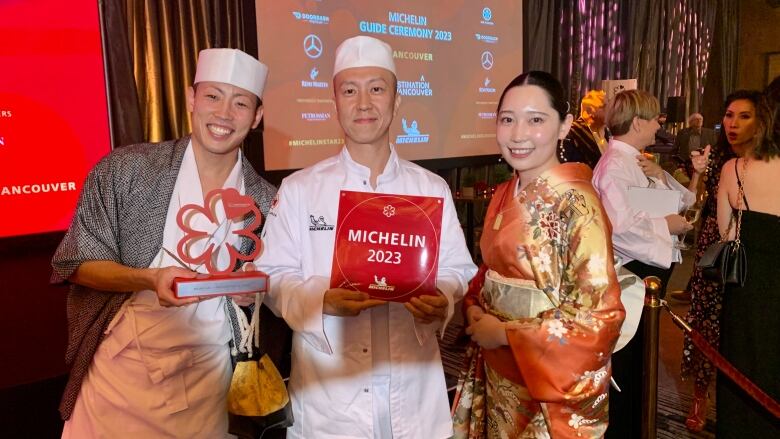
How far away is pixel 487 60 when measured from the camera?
16.7 feet

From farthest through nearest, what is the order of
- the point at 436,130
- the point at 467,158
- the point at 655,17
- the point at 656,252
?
1. the point at 655,17
2. the point at 467,158
3. the point at 436,130
4. the point at 656,252

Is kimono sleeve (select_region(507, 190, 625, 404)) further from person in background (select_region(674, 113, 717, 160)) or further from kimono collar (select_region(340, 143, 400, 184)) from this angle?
person in background (select_region(674, 113, 717, 160))

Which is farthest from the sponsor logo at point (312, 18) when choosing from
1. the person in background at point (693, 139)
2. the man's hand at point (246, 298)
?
the person in background at point (693, 139)

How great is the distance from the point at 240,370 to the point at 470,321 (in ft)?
2.02

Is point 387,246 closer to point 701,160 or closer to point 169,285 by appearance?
point 169,285

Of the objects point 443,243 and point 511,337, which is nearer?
point 511,337

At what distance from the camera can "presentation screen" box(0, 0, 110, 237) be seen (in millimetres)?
2523

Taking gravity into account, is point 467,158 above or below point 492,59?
Result: below

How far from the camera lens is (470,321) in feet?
4.82

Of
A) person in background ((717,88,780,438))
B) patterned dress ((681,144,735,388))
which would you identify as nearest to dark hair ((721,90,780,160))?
person in background ((717,88,780,438))

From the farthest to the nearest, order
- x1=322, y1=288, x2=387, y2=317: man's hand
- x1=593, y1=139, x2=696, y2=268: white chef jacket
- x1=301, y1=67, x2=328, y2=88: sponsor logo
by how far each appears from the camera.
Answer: x1=301, y1=67, x2=328, y2=88: sponsor logo < x1=593, y1=139, x2=696, y2=268: white chef jacket < x1=322, y1=288, x2=387, y2=317: man's hand

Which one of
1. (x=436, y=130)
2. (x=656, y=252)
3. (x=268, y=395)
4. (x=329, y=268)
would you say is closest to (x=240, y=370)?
(x=268, y=395)

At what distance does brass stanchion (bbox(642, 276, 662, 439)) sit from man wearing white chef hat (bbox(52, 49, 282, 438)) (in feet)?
4.09

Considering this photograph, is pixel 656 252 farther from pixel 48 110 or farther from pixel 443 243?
pixel 48 110
